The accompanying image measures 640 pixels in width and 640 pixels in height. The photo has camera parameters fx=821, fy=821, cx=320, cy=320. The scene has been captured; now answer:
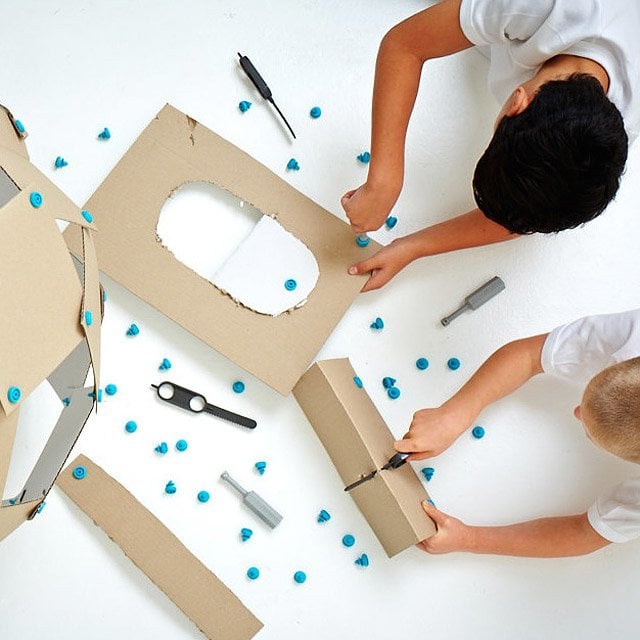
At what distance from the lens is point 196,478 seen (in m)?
0.86

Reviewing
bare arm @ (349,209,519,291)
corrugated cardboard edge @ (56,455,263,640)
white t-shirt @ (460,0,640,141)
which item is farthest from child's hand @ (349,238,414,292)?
corrugated cardboard edge @ (56,455,263,640)

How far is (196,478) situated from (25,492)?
0.23 meters

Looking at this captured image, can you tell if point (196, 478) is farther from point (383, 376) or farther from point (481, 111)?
point (481, 111)

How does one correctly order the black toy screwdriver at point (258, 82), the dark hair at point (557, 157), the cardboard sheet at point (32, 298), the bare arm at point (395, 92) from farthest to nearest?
1. the black toy screwdriver at point (258, 82)
2. the bare arm at point (395, 92)
3. the dark hair at point (557, 157)
4. the cardboard sheet at point (32, 298)

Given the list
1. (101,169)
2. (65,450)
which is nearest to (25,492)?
(65,450)

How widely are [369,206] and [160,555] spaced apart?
413 millimetres

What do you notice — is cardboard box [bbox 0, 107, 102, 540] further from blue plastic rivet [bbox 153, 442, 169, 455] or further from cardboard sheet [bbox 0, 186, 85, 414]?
blue plastic rivet [bbox 153, 442, 169, 455]

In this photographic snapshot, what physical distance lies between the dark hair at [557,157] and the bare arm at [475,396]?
0.19m

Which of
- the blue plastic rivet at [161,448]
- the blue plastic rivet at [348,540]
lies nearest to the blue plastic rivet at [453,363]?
the blue plastic rivet at [348,540]

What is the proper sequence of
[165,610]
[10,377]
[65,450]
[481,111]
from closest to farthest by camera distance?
[10,377] → [65,450] → [165,610] → [481,111]

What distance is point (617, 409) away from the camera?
2.39ft

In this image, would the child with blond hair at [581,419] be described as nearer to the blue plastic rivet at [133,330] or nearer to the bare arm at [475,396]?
the bare arm at [475,396]

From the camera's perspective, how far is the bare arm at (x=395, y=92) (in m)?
0.81

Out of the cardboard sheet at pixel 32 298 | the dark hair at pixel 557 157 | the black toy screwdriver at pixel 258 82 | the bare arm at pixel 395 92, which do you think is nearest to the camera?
the cardboard sheet at pixel 32 298
